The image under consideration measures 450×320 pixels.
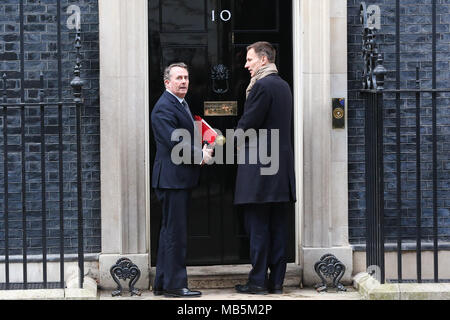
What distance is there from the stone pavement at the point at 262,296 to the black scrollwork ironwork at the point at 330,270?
2.6 inches

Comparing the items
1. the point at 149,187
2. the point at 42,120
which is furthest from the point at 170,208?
the point at 42,120

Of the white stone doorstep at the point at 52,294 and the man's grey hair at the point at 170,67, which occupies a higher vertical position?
the man's grey hair at the point at 170,67

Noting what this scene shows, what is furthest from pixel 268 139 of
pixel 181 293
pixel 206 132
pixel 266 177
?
pixel 181 293

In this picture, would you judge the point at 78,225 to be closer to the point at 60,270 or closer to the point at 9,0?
the point at 60,270

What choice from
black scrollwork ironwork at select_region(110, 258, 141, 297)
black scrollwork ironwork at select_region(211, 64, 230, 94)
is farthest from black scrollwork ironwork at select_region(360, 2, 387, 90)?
black scrollwork ironwork at select_region(110, 258, 141, 297)

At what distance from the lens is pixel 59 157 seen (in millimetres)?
6957

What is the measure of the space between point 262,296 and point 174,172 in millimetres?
1208

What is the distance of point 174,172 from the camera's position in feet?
23.2

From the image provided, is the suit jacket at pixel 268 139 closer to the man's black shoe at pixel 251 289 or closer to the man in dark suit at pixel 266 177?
the man in dark suit at pixel 266 177

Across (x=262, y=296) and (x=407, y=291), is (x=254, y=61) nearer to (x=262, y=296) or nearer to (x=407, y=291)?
(x=262, y=296)

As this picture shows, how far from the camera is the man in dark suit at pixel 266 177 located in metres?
7.18

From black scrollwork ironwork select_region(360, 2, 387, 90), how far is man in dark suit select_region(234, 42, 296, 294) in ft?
2.14

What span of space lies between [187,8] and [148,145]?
48.3 inches

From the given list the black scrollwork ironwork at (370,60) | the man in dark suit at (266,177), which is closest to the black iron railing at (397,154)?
the black scrollwork ironwork at (370,60)
